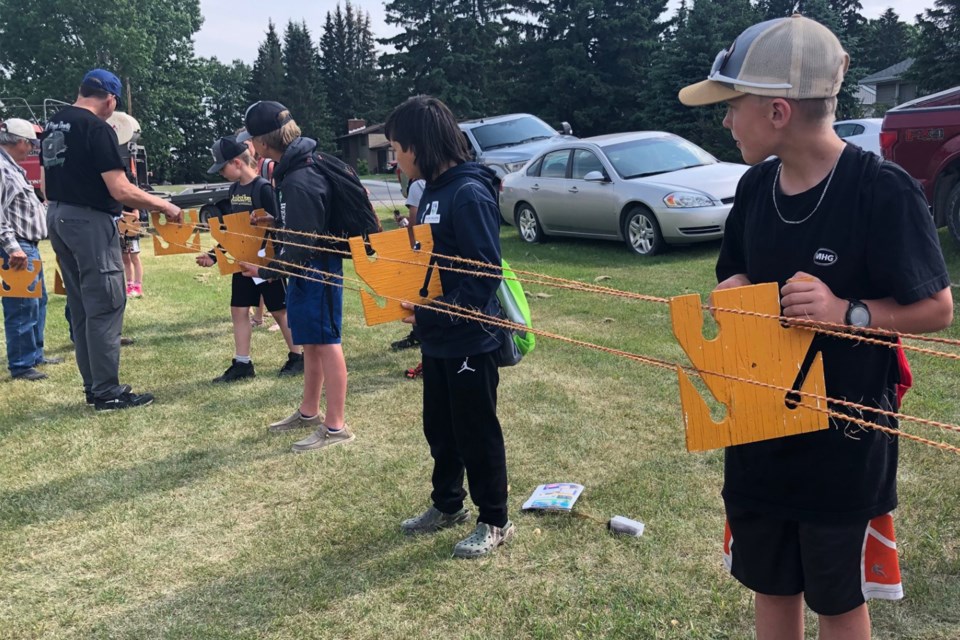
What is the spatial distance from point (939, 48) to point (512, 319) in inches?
1200

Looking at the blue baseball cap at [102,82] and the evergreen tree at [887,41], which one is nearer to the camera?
the blue baseball cap at [102,82]

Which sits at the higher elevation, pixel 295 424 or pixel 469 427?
pixel 469 427

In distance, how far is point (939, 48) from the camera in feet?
90.2

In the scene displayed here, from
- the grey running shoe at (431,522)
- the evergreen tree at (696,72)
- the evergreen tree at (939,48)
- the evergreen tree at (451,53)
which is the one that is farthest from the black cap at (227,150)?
the evergreen tree at (451,53)

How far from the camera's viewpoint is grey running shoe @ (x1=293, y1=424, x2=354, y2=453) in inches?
183

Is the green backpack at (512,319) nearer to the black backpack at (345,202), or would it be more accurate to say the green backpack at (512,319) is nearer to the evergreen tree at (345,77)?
the black backpack at (345,202)

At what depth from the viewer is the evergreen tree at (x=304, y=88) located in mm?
64500

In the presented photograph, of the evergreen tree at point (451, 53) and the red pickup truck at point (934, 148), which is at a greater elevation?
the evergreen tree at point (451, 53)

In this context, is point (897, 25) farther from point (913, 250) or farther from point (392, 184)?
point (913, 250)

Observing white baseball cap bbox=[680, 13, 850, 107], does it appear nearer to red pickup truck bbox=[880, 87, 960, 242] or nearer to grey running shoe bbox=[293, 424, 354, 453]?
grey running shoe bbox=[293, 424, 354, 453]

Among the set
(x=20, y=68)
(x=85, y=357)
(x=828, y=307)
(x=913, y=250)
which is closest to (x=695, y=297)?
(x=828, y=307)

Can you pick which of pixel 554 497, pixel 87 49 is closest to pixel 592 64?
pixel 87 49

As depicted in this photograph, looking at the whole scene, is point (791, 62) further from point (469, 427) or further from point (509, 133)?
point (509, 133)

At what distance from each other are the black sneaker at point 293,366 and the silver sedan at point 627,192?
210 inches
